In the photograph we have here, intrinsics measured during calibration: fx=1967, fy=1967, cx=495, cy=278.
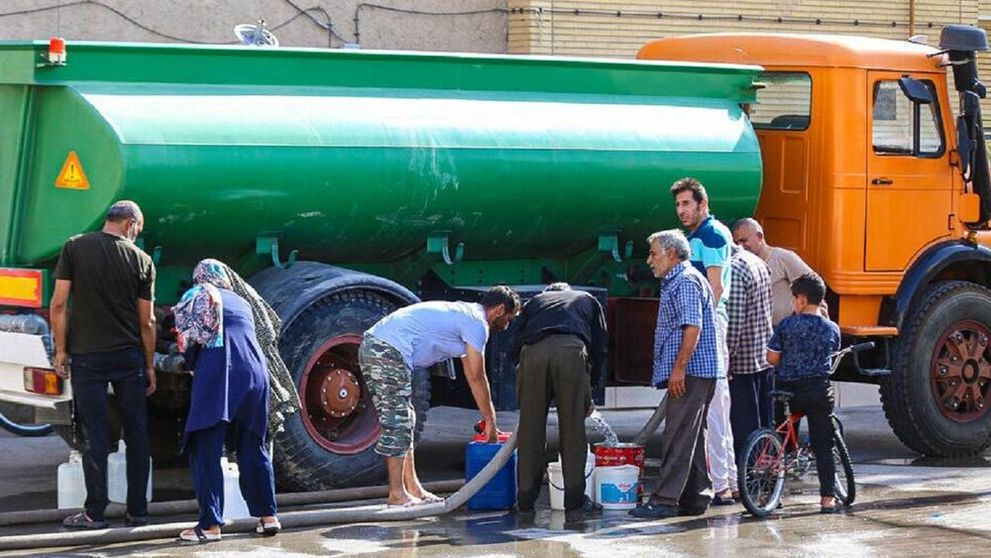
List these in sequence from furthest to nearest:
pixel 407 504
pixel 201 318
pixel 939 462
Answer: pixel 939 462 → pixel 407 504 → pixel 201 318

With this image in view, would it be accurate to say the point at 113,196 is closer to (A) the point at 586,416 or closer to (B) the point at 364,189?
(B) the point at 364,189

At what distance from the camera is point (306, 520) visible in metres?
10.4

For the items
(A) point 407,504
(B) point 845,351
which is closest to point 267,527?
(A) point 407,504

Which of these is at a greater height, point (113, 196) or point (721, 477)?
point (113, 196)

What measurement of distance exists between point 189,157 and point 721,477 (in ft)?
11.6

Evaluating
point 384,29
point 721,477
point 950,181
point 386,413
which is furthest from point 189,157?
point 384,29

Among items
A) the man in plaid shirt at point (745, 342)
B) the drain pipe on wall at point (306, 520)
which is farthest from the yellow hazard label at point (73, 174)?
the man in plaid shirt at point (745, 342)

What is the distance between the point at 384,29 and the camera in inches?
719

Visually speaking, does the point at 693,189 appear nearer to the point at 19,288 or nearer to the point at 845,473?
the point at 845,473

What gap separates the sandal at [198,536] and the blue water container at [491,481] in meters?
1.71

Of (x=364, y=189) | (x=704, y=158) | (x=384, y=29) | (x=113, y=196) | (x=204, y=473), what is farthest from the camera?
(x=384, y=29)

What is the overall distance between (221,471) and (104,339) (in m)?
Result: 0.98

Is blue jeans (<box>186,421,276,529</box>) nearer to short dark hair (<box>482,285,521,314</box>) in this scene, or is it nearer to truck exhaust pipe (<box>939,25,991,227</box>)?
short dark hair (<box>482,285,521,314</box>)

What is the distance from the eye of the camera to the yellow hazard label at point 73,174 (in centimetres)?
1085
